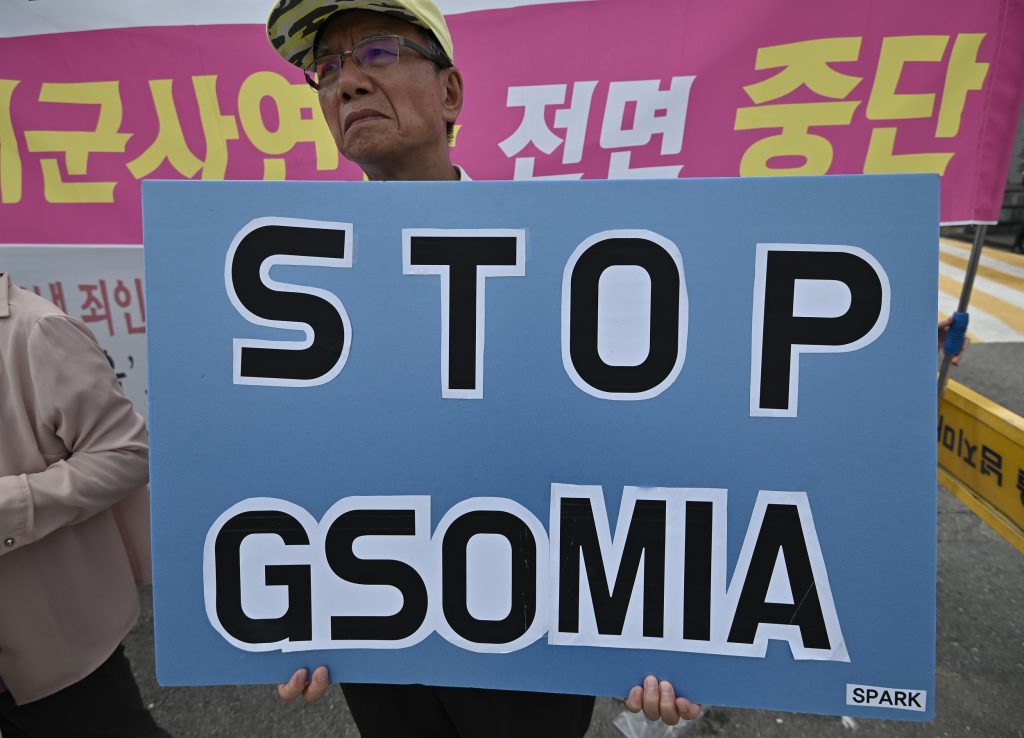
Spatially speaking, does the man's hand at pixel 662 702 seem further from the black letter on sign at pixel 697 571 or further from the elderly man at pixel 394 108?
the elderly man at pixel 394 108

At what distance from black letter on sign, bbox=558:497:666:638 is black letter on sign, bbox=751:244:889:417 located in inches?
10.4

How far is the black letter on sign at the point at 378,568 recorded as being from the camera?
98 centimetres

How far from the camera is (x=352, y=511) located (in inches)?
38.5

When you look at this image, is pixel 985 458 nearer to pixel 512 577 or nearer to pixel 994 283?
pixel 512 577

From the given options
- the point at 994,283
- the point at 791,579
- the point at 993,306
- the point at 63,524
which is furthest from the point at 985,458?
the point at 994,283

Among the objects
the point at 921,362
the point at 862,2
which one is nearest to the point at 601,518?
the point at 921,362

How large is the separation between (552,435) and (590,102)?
1.59 metres

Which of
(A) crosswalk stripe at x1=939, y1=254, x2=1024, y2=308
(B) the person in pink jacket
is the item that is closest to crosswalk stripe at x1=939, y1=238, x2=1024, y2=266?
(A) crosswalk stripe at x1=939, y1=254, x2=1024, y2=308

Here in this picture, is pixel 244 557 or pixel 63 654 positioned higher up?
pixel 244 557

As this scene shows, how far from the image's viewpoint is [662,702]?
0.95 m

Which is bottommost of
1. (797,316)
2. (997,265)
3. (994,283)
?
(797,316)

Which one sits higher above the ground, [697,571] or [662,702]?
[697,571]

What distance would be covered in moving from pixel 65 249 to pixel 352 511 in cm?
217

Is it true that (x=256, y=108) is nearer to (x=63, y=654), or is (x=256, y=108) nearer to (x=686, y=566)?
Answer: (x=63, y=654)
